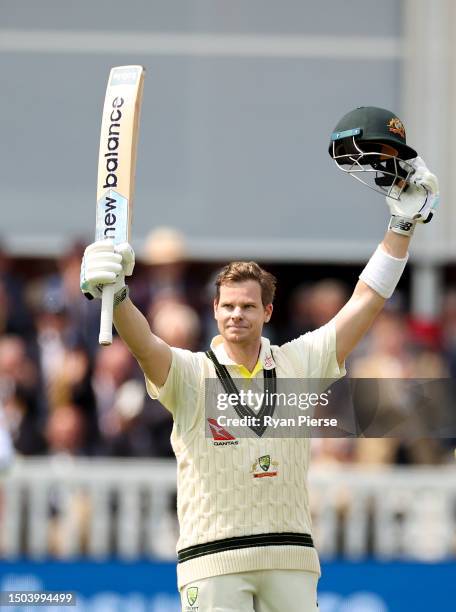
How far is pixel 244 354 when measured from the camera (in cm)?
555

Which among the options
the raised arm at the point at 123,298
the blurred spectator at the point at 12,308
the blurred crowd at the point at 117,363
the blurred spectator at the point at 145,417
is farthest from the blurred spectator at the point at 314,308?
the raised arm at the point at 123,298

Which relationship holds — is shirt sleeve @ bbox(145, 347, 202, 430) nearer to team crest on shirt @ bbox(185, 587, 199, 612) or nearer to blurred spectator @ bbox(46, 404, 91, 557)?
team crest on shirt @ bbox(185, 587, 199, 612)

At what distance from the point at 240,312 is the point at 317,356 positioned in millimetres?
371

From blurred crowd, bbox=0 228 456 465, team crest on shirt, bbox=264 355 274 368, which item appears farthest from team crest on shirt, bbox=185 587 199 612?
blurred crowd, bbox=0 228 456 465

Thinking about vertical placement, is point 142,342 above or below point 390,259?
below

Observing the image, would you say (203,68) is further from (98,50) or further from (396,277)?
(396,277)

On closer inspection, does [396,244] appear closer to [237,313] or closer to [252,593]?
[237,313]

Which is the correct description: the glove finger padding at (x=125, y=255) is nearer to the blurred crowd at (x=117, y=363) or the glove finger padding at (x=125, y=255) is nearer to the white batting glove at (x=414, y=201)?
the white batting glove at (x=414, y=201)

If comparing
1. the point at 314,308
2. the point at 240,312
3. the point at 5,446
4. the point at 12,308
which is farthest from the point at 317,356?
the point at 12,308

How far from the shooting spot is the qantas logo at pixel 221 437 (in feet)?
17.7

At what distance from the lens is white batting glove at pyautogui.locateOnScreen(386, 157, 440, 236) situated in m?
5.55

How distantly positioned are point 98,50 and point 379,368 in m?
3.88

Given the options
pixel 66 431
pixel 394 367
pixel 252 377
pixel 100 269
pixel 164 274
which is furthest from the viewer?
pixel 164 274

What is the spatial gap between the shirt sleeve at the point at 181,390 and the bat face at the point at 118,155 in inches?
19.2
